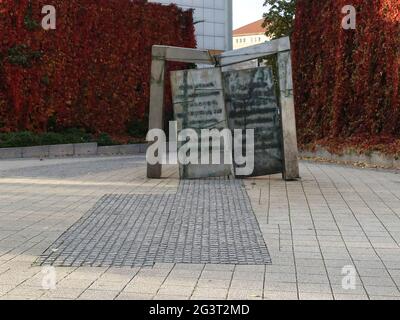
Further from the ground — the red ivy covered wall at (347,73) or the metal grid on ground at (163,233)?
the red ivy covered wall at (347,73)

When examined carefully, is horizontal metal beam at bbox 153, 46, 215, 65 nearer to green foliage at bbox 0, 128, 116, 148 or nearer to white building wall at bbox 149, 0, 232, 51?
green foliage at bbox 0, 128, 116, 148

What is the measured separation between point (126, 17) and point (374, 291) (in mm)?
17778

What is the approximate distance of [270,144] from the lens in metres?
10.7

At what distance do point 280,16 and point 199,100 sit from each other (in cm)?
1527

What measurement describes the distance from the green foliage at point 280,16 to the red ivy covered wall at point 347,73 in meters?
6.14

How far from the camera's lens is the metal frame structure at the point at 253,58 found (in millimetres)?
10422

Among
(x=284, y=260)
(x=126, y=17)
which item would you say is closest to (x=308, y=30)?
(x=126, y=17)

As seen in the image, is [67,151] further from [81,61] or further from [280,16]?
[280,16]

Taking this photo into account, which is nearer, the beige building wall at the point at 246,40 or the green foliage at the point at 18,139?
the green foliage at the point at 18,139

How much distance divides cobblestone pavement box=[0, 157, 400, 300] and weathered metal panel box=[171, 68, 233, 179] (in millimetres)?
1194

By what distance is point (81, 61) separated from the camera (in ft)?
62.7
